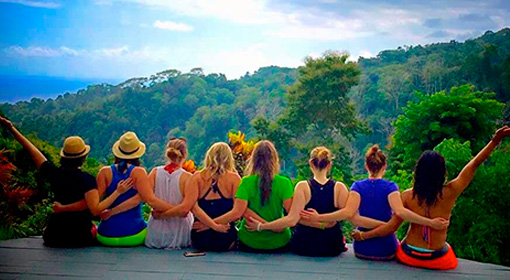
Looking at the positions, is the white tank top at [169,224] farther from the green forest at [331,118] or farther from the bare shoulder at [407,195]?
the green forest at [331,118]

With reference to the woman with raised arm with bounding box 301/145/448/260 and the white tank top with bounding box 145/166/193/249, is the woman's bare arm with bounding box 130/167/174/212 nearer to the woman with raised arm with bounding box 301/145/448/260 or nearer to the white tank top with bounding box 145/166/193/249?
the white tank top with bounding box 145/166/193/249

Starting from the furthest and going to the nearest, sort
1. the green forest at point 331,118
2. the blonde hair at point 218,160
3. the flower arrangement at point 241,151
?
the green forest at point 331,118, the flower arrangement at point 241,151, the blonde hair at point 218,160

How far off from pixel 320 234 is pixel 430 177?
1.04 meters

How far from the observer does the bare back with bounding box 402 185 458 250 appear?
168 inches

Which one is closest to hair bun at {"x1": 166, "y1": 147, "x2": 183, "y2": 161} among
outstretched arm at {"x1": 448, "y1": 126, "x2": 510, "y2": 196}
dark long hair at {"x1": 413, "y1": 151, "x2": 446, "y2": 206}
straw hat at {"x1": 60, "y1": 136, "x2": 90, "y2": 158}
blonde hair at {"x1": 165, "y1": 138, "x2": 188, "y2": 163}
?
blonde hair at {"x1": 165, "y1": 138, "x2": 188, "y2": 163}

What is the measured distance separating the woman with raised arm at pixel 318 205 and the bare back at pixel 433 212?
0.29 metres

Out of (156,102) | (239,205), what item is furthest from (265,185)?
(156,102)

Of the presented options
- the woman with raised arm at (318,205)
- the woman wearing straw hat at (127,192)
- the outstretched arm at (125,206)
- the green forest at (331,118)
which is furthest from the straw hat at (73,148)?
the woman with raised arm at (318,205)

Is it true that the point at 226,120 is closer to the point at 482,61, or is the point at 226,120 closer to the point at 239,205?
the point at 482,61

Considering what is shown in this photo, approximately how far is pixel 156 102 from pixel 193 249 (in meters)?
39.9

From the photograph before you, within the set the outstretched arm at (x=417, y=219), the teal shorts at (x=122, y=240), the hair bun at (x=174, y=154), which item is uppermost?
the hair bun at (x=174, y=154)

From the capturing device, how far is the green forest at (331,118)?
839 centimetres

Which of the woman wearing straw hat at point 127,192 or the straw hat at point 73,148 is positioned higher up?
the straw hat at point 73,148

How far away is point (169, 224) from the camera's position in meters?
4.82
